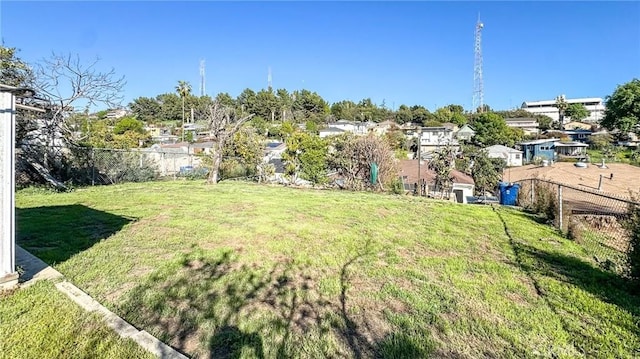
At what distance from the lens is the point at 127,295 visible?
2.94m

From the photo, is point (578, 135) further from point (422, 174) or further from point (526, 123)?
point (422, 174)

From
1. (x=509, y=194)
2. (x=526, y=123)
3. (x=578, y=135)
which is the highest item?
(x=526, y=123)

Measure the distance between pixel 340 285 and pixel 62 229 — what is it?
450 centimetres

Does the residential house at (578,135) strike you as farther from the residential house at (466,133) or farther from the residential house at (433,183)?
the residential house at (433,183)

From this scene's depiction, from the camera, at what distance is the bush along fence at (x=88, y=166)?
10359mm

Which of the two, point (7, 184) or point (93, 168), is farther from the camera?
point (93, 168)

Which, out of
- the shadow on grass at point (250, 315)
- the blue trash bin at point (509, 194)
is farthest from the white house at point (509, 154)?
the shadow on grass at point (250, 315)

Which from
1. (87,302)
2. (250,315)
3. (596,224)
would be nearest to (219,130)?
(87,302)

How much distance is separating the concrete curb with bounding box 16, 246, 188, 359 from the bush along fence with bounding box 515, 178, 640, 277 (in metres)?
4.57

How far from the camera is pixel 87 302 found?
2732mm

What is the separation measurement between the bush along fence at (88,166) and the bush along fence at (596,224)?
13.4m

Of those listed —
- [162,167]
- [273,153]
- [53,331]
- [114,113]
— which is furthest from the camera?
[114,113]

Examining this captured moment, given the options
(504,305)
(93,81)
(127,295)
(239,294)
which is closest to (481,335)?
(504,305)

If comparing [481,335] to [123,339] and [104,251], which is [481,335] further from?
[104,251]
